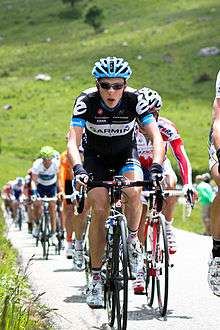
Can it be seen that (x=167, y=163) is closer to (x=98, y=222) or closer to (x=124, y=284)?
(x=98, y=222)

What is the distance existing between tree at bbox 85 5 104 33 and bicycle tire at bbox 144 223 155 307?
12194cm

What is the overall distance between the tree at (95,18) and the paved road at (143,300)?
117 meters

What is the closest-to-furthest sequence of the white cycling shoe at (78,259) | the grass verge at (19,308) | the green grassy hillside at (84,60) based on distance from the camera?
1. the grass verge at (19,308)
2. the white cycling shoe at (78,259)
3. the green grassy hillside at (84,60)

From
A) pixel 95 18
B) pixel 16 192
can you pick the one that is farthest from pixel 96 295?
pixel 95 18

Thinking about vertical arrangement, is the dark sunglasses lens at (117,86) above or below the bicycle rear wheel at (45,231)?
above

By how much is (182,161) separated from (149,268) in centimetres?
137

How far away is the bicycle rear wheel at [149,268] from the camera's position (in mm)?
9559

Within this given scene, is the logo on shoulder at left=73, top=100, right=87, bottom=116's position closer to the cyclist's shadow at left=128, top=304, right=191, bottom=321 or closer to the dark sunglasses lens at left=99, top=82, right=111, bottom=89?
the dark sunglasses lens at left=99, top=82, right=111, bottom=89

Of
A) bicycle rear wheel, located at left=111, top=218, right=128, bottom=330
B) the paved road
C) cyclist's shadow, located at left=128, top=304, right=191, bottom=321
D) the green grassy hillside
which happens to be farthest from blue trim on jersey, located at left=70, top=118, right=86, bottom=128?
the green grassy hillside

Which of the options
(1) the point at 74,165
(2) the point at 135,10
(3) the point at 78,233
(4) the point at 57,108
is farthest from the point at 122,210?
(2) the point at 135,10

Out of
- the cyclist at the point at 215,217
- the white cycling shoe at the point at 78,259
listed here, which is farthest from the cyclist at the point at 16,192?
the cyclist at the point at 215,217

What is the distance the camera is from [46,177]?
19.0m

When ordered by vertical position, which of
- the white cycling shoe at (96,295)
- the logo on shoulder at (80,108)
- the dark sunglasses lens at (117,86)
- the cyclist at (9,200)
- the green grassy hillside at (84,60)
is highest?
the green grassy hillside at (84,60)

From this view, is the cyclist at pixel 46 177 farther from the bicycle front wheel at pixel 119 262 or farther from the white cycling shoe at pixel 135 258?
the bicycle front wheel at pixel 119 262
